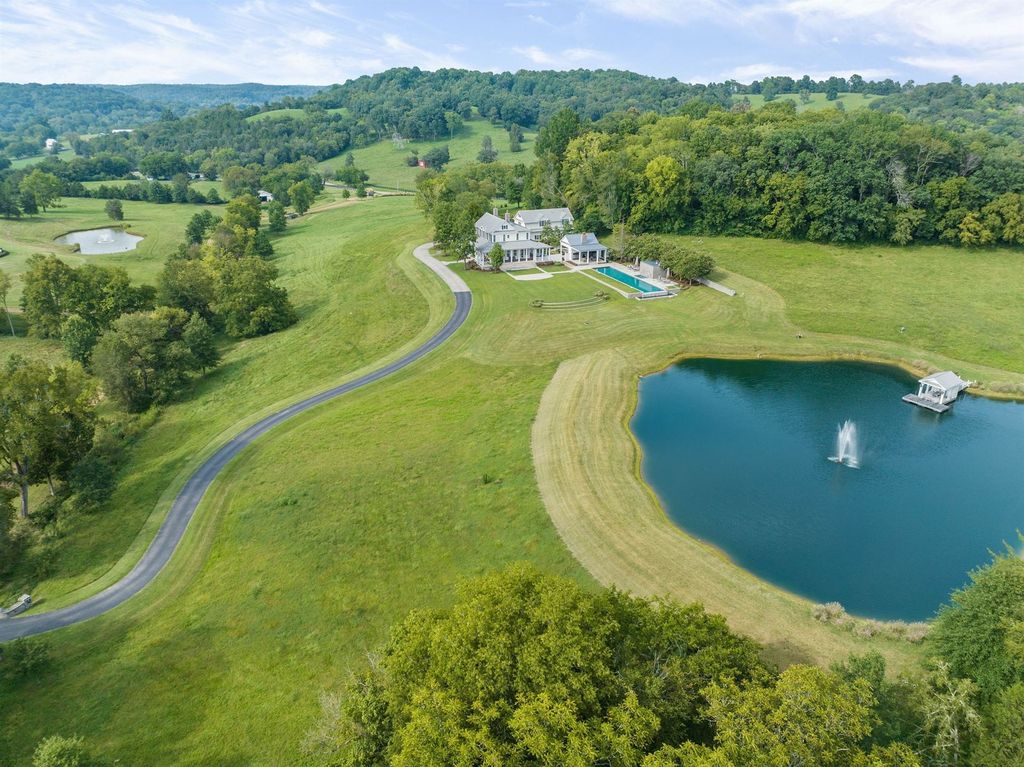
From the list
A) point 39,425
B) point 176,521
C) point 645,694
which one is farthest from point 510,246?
point 645,694

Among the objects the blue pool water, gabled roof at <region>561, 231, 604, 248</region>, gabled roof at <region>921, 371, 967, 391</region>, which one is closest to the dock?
gabled roof at <region>921, 371, 967, 391</region>

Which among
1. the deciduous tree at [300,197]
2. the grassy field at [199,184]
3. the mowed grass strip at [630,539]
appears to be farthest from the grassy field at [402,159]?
the mowed grass strip at [630,539]

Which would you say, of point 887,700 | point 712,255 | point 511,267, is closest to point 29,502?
point 887,700

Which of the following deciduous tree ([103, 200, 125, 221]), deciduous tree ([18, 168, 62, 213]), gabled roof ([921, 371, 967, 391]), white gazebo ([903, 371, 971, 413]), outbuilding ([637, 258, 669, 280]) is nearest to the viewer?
white gazebo ([903, 371, 971, 413])

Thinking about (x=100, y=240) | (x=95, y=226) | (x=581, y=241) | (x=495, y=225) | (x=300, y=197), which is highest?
(x=300, y=197)

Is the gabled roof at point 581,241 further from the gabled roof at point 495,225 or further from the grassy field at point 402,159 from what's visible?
the grassy field at point 402,159

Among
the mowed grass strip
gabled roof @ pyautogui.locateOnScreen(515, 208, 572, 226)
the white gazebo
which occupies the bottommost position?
the mowed grass strip

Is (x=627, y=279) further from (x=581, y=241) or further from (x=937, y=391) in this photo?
(x=937, y=391)

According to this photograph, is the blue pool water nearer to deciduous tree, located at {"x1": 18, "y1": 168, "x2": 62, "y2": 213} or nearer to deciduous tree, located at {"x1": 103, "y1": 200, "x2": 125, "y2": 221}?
deciduous tree, located at {"x1": 103, "y1": 200, "x2": 125, "y2": 221}
